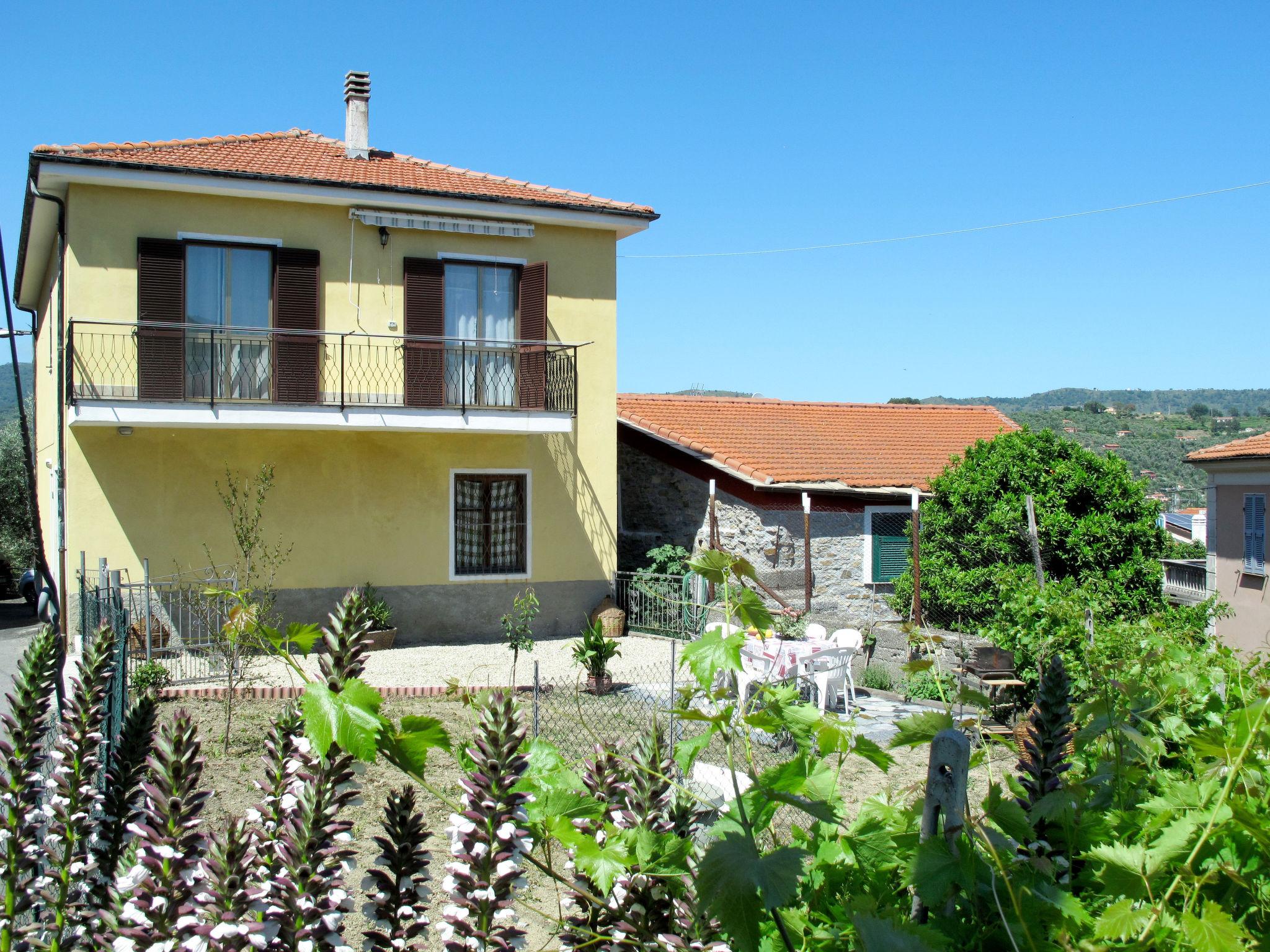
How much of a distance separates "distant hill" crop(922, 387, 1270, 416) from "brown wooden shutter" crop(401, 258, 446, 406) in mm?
59283

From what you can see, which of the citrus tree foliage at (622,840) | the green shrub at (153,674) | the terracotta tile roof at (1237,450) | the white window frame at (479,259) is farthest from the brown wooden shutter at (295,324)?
the terracotta tile roof at (1237,450)

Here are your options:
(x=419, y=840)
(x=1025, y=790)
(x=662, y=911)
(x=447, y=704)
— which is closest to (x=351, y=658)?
(x=419, y=840)

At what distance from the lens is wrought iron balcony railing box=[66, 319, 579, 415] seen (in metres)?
12.4

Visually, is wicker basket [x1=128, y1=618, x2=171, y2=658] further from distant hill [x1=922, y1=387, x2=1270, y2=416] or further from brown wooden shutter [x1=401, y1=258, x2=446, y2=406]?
distant hill [x1=922, y1=387, x2=1270, y2=416]

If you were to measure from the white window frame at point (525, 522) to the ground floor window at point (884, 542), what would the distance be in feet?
18.3

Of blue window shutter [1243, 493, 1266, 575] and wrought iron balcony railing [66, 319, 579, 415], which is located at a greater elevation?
wrought iron balcony railing [66, 319, 579, 415]

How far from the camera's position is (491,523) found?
14.8 metres

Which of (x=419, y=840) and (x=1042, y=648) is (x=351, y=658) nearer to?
(x=419, y=840)

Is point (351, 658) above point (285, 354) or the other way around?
the other way around

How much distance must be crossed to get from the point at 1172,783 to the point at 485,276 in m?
13.5

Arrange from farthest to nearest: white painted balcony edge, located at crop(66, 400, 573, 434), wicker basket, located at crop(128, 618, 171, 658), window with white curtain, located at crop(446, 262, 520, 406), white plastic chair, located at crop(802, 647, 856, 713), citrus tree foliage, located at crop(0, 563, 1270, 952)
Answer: window with white curtain, located at crop(446, 262, 520, 406) < white painted balcony edge, located at crop(66, 400, 573, 434) < wicker basket, located at crop(128, 618, 171, 658) < white plastic chair, located at crop(802, 647, 856, 713) < citrus tree foliage, located at crop(0, 563, 1270, 952)

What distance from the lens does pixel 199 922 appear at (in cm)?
133

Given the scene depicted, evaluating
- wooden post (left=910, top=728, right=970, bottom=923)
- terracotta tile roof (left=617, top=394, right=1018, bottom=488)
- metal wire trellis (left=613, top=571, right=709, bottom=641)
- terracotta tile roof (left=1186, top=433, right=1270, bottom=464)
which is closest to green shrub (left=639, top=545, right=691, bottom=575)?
metal wire trellis (left=613, top=571, right=709, bottom=641)

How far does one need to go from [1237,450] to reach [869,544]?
7.72 metres
